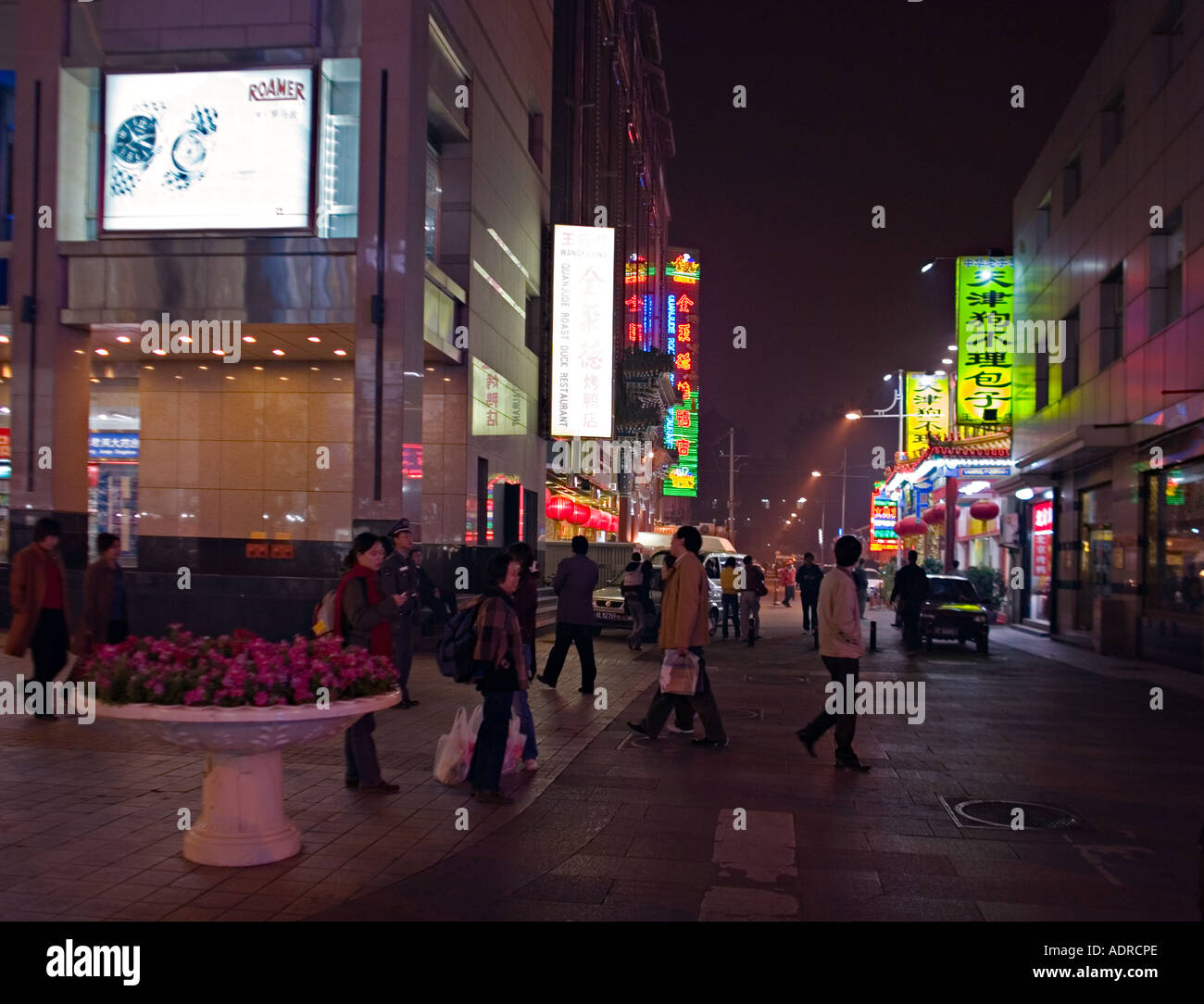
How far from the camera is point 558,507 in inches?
1435

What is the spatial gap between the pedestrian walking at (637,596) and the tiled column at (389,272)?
13.8 feet

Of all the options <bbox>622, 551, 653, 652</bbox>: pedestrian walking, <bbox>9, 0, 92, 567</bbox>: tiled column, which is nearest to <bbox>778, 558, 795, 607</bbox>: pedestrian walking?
<bbox>622, 551, 653, 652</bbox>: pedestrian walking

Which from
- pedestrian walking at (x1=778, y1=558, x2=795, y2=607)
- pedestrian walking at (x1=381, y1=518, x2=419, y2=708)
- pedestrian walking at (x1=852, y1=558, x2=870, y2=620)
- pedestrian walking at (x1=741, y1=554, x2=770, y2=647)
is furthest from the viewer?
pedestrian walking at (x1=778, y1=558, x2=795, y2=607)

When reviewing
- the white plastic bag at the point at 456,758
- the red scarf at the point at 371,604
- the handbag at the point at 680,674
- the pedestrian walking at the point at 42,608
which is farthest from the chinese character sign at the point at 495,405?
the white plastic bag at the point at 456,758

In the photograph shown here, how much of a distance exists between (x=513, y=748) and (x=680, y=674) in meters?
2.05

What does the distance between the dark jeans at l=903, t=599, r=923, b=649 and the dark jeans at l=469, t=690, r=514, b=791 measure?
14642mm

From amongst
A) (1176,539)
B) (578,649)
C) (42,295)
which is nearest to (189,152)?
(42,295)

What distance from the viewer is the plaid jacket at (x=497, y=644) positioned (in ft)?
25.0

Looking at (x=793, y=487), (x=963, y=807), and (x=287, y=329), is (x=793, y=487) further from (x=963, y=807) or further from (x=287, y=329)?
(x=963, y=807)

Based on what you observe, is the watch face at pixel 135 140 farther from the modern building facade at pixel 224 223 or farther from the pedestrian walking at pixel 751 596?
the pedestrian walking at pixel 751 596

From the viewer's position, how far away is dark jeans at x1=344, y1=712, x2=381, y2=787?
25.6 ft

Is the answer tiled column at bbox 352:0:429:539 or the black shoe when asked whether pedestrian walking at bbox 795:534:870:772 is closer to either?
the black shoe

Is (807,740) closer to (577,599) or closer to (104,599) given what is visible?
(577,599)

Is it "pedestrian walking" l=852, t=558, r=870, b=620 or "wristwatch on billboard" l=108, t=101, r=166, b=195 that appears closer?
"pedestrian walking" l=852, t=558, r=870, b=620
